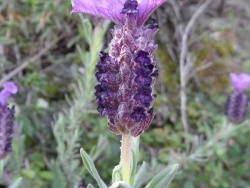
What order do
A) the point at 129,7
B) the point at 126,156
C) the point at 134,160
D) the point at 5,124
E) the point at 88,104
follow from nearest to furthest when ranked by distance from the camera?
the point at 129,7 → the point at 126,156 → the point at 134,160 → the point at 5,124 → the point at 88,104

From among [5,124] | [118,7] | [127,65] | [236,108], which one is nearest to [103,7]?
[118,7]

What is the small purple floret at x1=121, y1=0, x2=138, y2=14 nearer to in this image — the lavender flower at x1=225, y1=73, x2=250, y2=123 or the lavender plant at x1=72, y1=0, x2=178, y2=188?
the lavender plant at x1=72, y1=0, x2=178, y2=188

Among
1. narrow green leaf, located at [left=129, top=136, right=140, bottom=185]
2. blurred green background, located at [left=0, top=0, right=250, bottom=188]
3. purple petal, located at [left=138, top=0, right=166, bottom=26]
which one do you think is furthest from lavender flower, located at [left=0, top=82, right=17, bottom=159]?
purple petal, located at [left=138, top=0, right=166, bottom=26]

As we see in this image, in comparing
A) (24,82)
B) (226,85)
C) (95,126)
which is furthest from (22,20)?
(226,85)

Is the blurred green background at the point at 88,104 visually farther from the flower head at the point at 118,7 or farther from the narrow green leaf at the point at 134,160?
the flower head at the point at 118,7

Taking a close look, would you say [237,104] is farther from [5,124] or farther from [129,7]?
[129,7]

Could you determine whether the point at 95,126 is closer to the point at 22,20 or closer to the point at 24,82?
the point at 24,82
